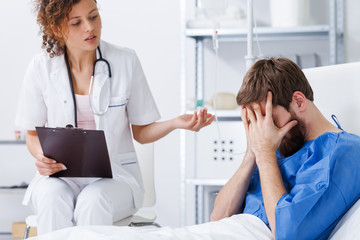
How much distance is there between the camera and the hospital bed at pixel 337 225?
1.03 m

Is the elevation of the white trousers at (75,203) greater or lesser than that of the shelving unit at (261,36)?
lesser

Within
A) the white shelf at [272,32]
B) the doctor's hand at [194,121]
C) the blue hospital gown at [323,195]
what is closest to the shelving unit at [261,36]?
the white shelf at [272,32]

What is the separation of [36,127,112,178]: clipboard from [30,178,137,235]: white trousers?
0.05 m

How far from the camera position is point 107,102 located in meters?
1.79

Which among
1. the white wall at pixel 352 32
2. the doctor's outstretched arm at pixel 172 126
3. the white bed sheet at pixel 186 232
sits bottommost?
the white bed sheet at pixel 186 232

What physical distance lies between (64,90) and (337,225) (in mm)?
1062

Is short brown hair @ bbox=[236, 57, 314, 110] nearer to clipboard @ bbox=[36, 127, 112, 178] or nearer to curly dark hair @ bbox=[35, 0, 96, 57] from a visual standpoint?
clipboard @ bbox=[36, 127, 112, 178]

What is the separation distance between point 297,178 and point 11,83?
7.52 ft

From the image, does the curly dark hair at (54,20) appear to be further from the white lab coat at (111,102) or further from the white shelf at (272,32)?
the white shelf at (272,32)

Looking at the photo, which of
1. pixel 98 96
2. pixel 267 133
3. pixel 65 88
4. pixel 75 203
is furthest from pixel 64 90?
pixel 267 133

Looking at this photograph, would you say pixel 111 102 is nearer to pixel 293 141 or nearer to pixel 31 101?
pixel 31 101

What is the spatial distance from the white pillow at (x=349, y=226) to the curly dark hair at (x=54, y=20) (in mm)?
1125

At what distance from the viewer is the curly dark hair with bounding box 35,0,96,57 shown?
1.72 m

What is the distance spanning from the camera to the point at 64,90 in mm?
1788
